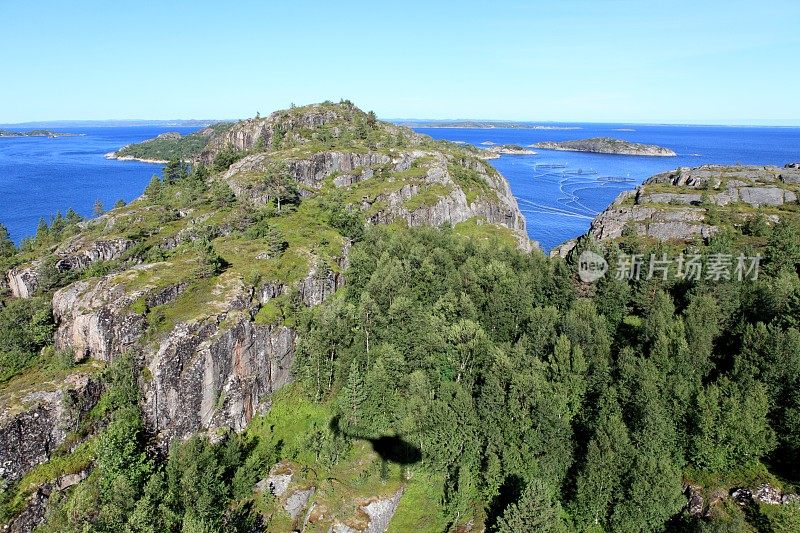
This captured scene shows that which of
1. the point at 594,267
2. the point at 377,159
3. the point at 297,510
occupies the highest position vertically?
the point at 377,159

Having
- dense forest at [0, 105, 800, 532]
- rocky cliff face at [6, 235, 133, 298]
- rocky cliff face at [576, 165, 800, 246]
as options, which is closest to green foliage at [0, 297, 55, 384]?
dense forest at [0, 105, 800, 532]

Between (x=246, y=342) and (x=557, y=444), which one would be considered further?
(x=246, y=342)

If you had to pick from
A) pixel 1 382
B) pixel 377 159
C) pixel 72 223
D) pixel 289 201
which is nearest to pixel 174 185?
pixel 72 223

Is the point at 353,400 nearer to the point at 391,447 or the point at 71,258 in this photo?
the point at 391,447

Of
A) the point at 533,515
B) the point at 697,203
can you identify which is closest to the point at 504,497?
the point at 533,515

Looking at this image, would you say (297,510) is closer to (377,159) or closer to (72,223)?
(377,159)

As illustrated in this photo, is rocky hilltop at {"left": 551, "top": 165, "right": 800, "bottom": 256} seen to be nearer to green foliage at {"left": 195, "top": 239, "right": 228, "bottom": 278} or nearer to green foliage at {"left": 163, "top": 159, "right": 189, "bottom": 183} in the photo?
green foliage at {"left": 195, "top": 239, "right": 228, "bottom": 278}

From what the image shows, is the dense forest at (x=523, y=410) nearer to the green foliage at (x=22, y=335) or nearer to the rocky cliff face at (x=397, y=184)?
the green foliage at (x=22, y=335)
